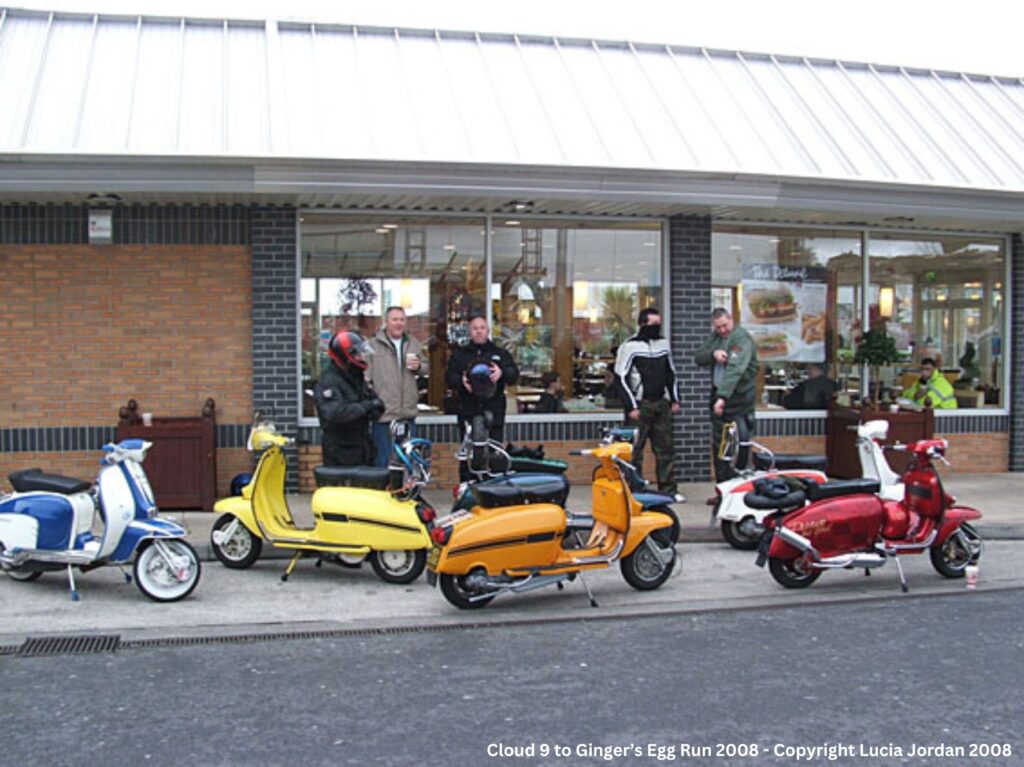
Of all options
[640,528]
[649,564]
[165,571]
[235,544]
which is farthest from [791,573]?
[165,571]

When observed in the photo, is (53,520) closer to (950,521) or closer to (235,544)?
(235,544)

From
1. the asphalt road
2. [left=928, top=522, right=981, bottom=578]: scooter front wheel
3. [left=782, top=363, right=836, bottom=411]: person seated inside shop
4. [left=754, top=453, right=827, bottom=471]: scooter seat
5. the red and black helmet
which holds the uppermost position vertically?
the red and black helmet

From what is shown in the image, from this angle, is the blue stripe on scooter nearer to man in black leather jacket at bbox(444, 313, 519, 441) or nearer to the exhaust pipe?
man in black leather jacket at bbox(444, 313, 519, 441)

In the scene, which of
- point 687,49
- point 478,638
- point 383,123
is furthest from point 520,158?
point 478,638

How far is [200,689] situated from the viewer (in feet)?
18.1

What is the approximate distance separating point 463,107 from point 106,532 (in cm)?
596

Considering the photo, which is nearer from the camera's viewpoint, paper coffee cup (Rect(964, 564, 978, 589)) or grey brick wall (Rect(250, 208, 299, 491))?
paper coffee cup (Rect(964, 564, 978, 589))

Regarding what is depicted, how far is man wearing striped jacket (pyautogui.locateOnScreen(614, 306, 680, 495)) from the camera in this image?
10508mm

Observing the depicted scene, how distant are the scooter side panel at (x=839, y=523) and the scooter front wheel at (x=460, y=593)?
2.24m

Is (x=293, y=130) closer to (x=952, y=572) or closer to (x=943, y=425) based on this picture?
(x=952, y=572)

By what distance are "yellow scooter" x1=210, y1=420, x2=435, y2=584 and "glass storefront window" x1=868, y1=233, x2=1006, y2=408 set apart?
751 centimetres

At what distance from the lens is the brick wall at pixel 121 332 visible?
1052 centimetres

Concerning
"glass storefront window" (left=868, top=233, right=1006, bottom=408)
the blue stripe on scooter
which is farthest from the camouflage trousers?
"glass storefront window" (left=868, top=233, right=1006, bottom=408)

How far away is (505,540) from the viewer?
7004mm
